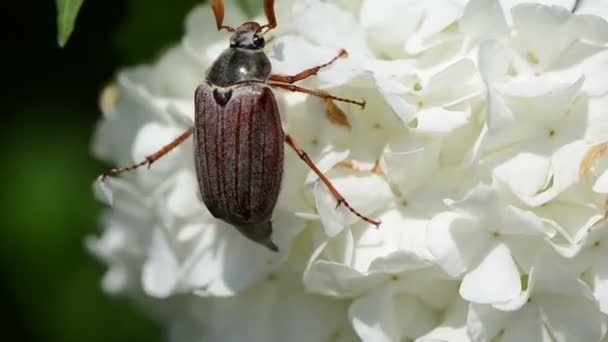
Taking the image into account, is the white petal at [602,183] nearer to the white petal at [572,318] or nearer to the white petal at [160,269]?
the white petal at [572,318]

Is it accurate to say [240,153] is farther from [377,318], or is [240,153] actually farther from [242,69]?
[377,318]

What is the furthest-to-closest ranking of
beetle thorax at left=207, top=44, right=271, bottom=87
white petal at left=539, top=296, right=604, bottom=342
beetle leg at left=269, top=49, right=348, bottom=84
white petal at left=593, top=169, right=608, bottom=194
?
beetle thorax at left=207, top=44, right=271, bottom=87 → beetle leg at left=269, top=49, right=348, bottom=84 → white petal at left=539, top=296, right=604, bottom=342 → white petal at left=593, top=169, right=608, bottom=194

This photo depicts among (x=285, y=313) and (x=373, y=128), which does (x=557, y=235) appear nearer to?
(x=373, y=128)

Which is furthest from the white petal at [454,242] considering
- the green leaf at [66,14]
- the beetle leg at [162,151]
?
the green leaf at [66,14]

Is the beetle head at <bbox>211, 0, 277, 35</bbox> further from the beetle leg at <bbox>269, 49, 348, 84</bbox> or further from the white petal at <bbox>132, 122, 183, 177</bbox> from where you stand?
the white petal at <bbox>132, 122, 183, 177</bbox>

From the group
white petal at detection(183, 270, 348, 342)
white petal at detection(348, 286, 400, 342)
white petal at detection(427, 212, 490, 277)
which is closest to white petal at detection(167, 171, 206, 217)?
white petal at detection(183, 270, 348, 342)

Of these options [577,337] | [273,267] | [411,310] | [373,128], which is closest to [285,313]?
[273,267]

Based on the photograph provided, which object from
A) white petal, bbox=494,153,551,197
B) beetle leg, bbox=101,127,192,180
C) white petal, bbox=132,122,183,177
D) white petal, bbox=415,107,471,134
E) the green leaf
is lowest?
white petal, bbox=132,122,183,177
